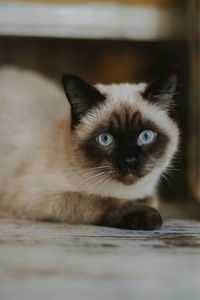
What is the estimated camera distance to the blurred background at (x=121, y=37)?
8.14 ft

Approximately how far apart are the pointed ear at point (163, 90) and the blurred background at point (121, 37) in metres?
0.73

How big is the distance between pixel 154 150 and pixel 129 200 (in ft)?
0.77

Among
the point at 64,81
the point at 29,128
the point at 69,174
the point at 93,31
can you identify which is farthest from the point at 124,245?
the point at 93,31

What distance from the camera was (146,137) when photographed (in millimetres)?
1601

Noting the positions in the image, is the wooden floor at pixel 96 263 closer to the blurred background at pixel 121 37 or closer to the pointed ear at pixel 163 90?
the pointed ear at pixel 163 90

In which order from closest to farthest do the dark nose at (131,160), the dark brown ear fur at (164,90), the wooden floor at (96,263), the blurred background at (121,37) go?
1. the wooden floor at (96,263)
2. the dark nose at (131,160)
3. the dark brown ear fur at (164,90)
4. the blurred background at (121,37)

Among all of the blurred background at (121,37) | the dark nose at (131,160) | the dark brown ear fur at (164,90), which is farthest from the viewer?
the blurred background at (121,37)

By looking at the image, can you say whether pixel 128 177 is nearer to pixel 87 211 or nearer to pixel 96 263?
pixel 87 211

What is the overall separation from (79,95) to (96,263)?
71 centimetres

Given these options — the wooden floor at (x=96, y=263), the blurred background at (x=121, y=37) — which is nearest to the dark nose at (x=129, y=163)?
the wooden floor at (x=96, y=263)

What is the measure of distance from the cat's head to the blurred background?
0.77 metres

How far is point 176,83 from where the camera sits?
1655 millimetres

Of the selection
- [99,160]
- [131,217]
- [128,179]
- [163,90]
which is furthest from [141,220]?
[163,90]

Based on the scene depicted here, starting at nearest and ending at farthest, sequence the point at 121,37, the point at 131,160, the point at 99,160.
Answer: the point at 131,160, the point at 99,160, the point at 121,37
